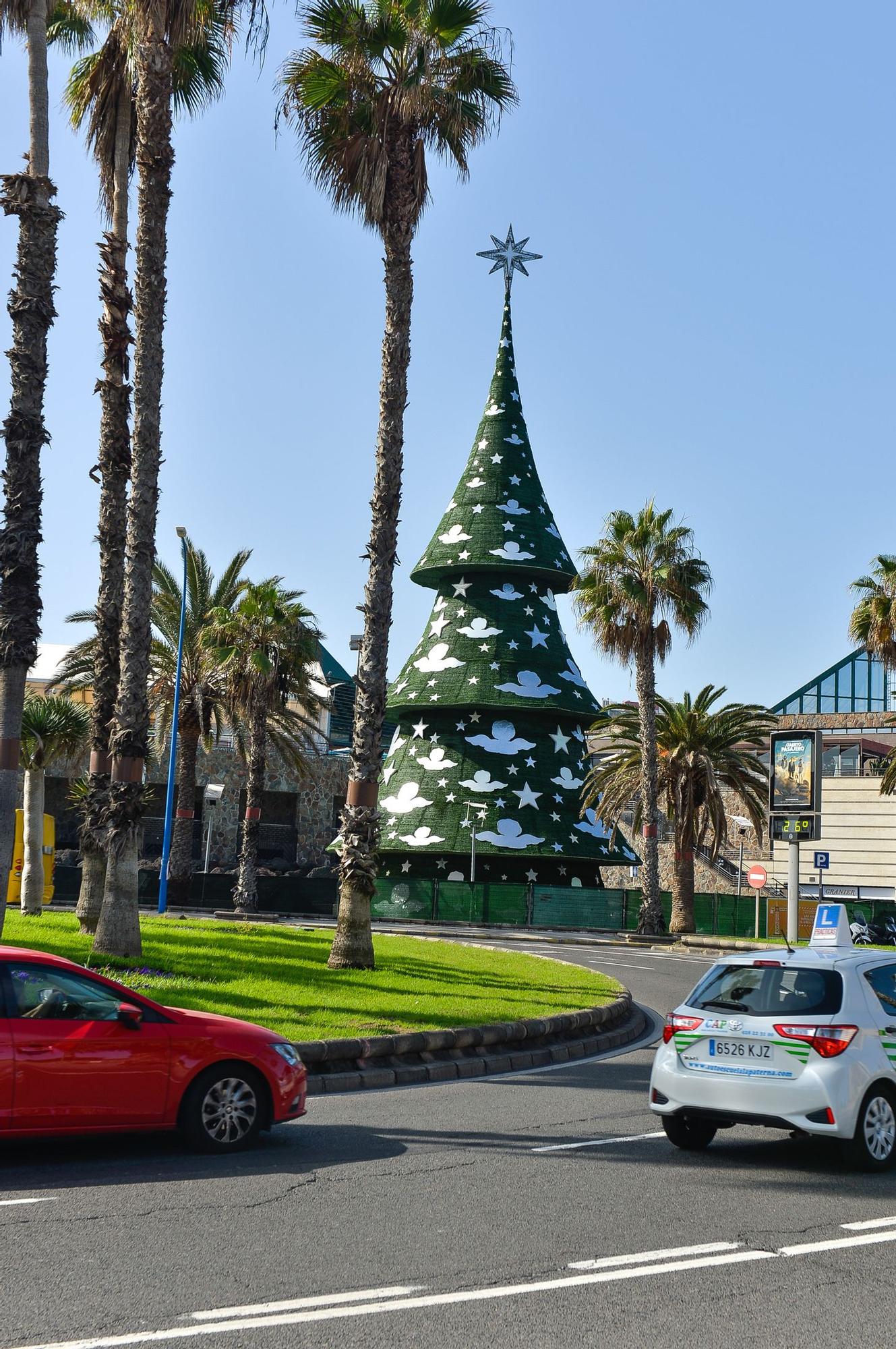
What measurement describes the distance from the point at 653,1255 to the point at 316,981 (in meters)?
11.3

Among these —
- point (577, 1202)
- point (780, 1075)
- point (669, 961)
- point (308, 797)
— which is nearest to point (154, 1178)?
point (577, 1202)

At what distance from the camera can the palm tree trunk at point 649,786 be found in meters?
39.9

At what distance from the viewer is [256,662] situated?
37.9 metres

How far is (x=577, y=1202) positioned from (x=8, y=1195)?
3101mm

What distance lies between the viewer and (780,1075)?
826 cm

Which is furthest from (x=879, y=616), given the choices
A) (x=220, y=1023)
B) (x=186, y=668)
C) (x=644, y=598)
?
(x=220, y=1023)

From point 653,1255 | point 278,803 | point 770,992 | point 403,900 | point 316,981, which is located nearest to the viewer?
point 653,1255

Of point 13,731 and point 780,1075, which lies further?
point 13,731

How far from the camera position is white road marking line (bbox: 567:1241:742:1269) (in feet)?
19.9

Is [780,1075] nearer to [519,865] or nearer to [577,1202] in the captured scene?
[577,1202]

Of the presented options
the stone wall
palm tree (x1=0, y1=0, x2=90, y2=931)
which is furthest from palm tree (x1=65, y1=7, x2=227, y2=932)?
the stone wall

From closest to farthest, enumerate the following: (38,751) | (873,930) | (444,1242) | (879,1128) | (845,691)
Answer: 1. (444,1242)
2. (879,1128)
3. (38,751)
4. (873,930)
5. (845,691)

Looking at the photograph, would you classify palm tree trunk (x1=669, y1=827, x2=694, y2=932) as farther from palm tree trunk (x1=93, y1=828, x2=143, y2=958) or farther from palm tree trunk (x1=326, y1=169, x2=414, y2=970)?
palm tree trunk (x1=93, y1=828, x2=143, y2=958)

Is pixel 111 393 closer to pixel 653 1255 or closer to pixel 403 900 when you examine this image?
pixel 653 1255
